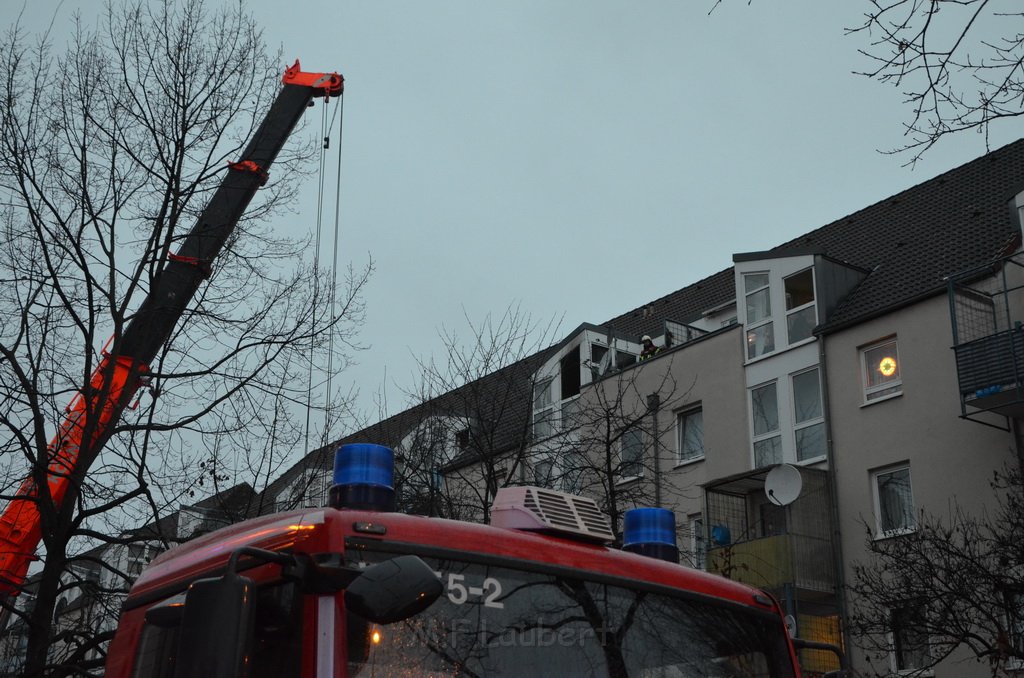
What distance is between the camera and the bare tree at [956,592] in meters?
17.3

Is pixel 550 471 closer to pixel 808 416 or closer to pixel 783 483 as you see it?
pixel 783 483

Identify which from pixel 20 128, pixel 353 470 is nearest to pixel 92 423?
pixel 20 128

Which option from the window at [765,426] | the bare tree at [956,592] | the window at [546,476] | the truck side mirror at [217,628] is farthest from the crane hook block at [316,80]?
the truck side mirror at [217,628]

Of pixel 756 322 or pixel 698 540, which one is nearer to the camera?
pixel 698 540

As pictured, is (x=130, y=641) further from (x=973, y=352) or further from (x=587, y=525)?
(x=973, y=352)

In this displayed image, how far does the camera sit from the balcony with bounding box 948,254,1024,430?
20.6 m

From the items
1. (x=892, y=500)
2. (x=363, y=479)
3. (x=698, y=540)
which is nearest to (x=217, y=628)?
(x=363, y=479)

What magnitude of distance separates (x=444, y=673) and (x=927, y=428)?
19976mm

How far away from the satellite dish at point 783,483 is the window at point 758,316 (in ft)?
16.4

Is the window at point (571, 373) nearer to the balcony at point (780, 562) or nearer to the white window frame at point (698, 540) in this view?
the white window frame at point (698, 540)

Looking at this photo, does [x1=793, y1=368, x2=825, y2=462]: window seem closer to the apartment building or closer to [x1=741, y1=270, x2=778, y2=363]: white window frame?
the apartment building

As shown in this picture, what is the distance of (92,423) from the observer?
13.1 m

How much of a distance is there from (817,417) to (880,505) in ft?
8.21

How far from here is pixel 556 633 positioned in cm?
482
